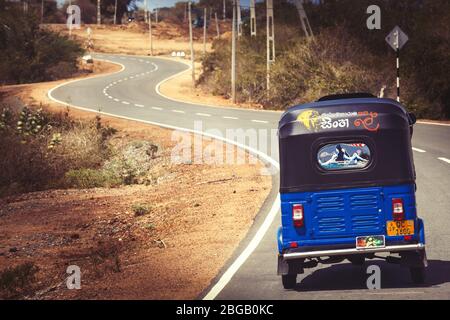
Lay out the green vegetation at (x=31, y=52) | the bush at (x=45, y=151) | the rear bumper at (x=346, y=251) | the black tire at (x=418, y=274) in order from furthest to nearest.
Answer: the green vegetation at (x=31, y=52) < the bush at (x=45, y=151) < the black tire at (x=418, y=274) < the rear bumper at (x=346, y=251)

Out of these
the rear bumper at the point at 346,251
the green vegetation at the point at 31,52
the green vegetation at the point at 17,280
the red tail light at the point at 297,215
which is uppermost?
the green vegetation at the point at 31,52

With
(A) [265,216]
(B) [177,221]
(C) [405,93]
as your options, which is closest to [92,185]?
(B) [177,221]

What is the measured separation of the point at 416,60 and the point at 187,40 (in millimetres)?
83366

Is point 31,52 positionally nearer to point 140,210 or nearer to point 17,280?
point 140,210

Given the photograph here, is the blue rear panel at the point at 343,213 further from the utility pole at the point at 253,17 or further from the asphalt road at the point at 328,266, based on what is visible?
the utility pole at the point at 253,17

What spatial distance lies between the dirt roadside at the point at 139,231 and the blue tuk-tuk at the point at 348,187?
64.2 inches

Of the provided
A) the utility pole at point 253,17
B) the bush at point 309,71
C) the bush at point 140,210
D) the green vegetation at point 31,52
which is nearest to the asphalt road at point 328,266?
the bush at point 140,210

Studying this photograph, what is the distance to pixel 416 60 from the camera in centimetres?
4016

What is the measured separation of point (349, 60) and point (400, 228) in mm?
33731

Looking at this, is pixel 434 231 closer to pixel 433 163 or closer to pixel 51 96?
pixel 433 163

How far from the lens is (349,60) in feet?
141

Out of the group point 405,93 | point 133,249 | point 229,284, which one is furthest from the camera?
point 405,93

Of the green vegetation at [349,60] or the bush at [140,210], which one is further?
the green vegetation at [349,60]

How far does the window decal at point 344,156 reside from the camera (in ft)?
33.9
